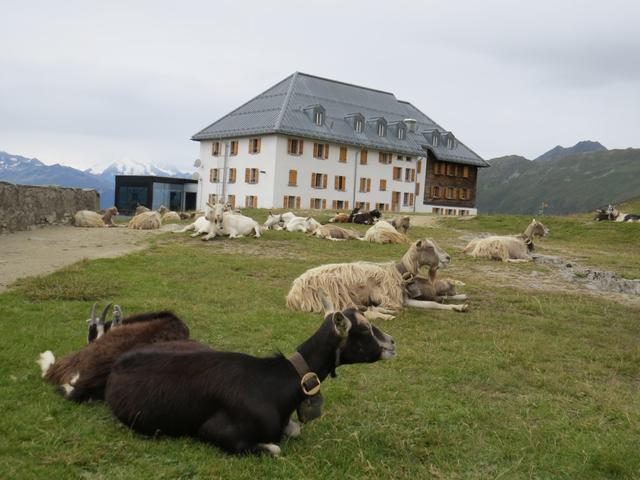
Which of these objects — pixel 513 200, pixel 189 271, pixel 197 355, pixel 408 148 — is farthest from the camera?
pixel 513 200

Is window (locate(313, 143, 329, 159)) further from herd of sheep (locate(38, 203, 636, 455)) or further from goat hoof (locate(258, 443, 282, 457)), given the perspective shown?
goat hoof (locate(258, 443, 282, 457))

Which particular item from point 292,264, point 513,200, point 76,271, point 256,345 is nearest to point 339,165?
point 292,264

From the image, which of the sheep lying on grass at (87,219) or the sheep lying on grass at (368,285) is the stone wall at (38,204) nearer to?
the sheep lying on grass at (87,219)

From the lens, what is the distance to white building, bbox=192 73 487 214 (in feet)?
173

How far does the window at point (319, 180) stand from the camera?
179ft

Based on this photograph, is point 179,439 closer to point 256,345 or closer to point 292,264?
point 256,345

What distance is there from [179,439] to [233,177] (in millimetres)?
51272

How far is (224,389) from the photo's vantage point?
14.9ft

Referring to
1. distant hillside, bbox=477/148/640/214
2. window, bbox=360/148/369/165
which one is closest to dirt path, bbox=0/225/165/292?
window, bbox=360/148/369/165

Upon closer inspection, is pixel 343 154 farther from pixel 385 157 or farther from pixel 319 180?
pixel 385 157

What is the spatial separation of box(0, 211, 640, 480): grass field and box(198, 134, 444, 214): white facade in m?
40.1

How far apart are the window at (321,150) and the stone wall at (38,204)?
30.4m

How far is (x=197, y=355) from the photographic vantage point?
16.0ft

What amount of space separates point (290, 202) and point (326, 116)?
854 centimetres
